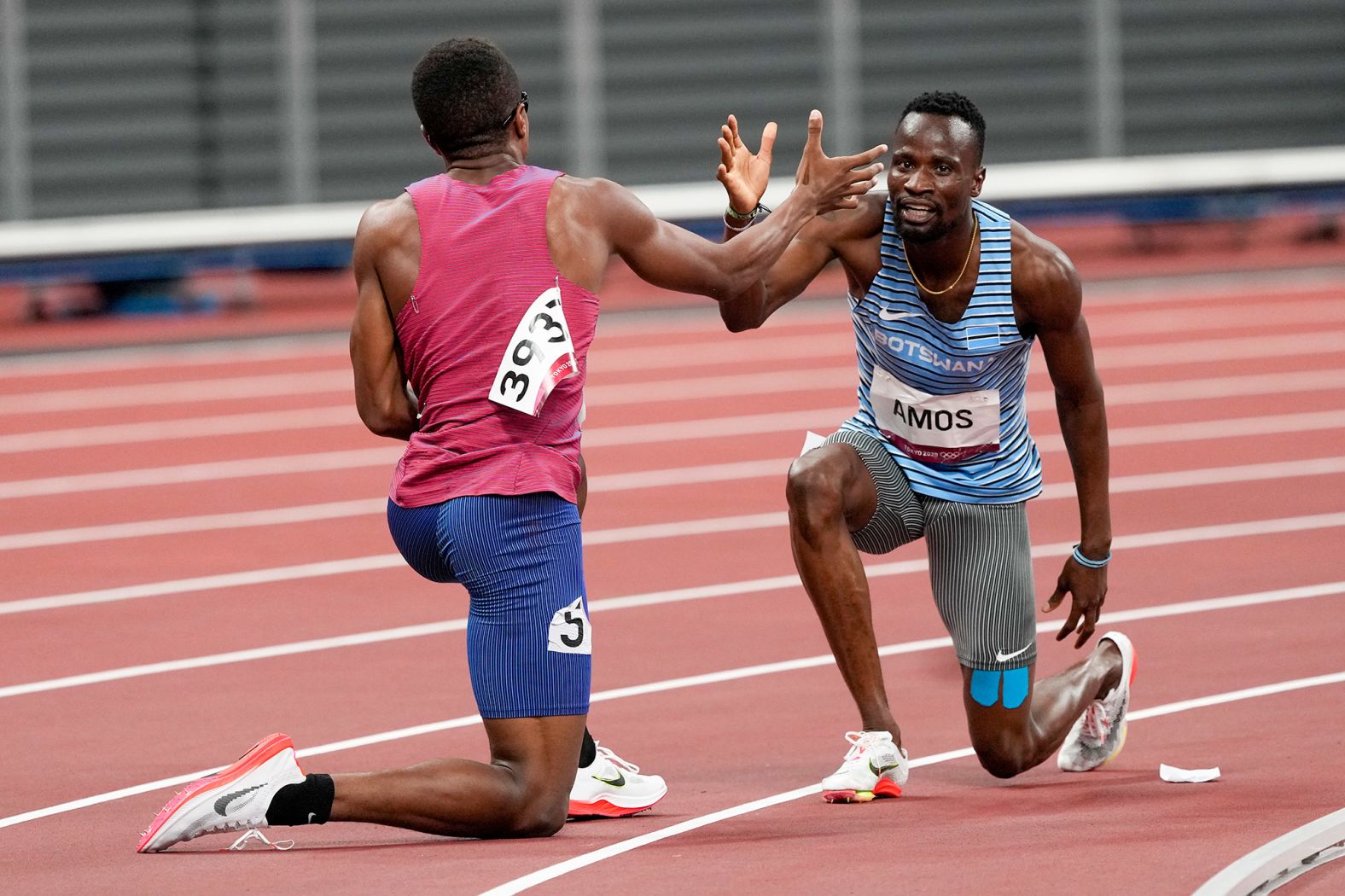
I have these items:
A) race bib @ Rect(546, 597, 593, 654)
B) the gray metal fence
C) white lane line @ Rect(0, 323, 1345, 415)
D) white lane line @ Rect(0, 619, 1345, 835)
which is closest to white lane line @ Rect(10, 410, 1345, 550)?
white lane line @ Rect(0, 619, 1345, 835)

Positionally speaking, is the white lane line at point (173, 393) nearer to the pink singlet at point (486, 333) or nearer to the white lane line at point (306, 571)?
the white lane line at point (306, 571)

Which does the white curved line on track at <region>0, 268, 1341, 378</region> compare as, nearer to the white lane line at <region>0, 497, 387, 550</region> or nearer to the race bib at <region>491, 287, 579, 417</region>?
the white lane line at <region>0, 497, 387, 550</region>

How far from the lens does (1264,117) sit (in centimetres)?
2381

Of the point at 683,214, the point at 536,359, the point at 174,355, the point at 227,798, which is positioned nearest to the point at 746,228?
the point at 536,359

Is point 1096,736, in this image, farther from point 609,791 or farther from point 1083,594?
point 609,791

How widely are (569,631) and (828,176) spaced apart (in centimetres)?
128

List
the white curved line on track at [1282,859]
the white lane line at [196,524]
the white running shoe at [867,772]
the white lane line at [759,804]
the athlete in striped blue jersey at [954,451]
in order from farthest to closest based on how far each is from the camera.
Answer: the white lane line at [196,524] → the athlete in striped blue jersey at [954,451] → the white running shoe at [867,772] → the white lane line at [759,804] → the white curved line on track at [1282,859]

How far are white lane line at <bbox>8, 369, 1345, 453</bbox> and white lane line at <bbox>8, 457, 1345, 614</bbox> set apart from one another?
8.54 ft

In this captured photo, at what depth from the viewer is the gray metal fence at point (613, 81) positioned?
2184 cm

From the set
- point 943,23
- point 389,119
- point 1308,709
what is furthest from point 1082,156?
point 1308,709

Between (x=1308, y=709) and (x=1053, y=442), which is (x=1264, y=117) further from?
(x=1308, y=709)

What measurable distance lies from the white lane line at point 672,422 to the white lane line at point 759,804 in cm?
667

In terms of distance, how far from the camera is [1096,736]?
225 inches

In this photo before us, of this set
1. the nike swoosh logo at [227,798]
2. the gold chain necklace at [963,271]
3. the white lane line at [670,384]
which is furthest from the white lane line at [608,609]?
the white lane line at [670,384]
